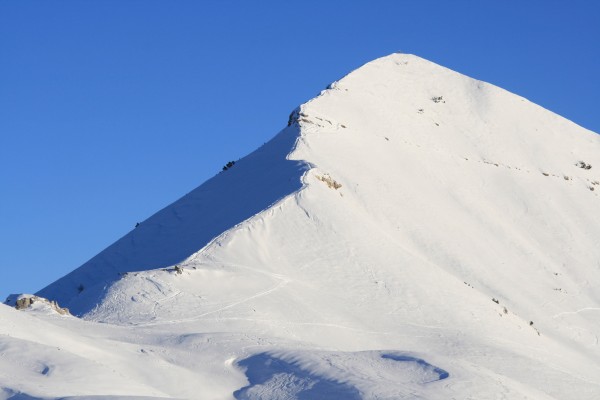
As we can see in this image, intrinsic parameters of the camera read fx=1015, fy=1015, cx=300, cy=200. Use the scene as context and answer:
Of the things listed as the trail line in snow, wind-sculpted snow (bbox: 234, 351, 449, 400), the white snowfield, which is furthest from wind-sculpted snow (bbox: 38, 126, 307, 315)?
wind-sculpted snow (bbox: 234, 351, 449, 400)

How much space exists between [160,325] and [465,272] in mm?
19515

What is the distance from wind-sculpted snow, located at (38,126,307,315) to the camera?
48.8 meters

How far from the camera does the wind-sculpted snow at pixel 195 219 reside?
48.8m

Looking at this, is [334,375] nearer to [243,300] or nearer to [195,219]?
[243,300]

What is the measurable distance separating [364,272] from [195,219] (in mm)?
11751

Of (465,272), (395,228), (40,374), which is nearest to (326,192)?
(395,228)

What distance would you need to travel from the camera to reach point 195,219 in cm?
5244

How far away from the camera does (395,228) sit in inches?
2002

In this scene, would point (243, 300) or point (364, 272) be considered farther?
point (364, 272)

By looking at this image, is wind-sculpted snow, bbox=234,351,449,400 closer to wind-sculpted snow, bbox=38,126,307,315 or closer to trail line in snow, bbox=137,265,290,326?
trail line in snow, bbox=137,265,290,326

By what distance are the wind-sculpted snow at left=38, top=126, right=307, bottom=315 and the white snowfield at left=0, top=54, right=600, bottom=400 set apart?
0.16 meters

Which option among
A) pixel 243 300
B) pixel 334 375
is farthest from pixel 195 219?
pixel 334 375

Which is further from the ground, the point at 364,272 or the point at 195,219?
the point at 195,219

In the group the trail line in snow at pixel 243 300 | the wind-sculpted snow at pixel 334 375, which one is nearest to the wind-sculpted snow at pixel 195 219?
the trail line in snow at pixel 243 300
